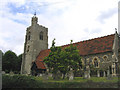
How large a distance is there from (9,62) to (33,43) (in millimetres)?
15011

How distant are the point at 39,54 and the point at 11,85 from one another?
93.1 feet

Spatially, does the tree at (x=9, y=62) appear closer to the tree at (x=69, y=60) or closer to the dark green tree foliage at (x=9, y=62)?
the dark green tree foliage at (x=9, y=62)

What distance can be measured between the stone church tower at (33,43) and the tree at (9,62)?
9618mm

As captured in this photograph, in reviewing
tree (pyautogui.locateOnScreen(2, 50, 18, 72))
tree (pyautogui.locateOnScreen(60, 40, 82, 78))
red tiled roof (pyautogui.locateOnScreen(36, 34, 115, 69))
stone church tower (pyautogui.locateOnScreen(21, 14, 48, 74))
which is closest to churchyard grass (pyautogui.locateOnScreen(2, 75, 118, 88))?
tree (pyautogui.locateOnScreen(60, 40, 82, 78))

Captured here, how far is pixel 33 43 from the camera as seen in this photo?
43625 mm

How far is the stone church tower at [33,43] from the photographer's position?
4334cm

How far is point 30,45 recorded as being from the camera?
44219 millimetres

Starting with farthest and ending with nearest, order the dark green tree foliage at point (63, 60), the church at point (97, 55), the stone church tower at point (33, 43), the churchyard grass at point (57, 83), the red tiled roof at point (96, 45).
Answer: the stone church tower at point (33, 43) → the red tiled roof at point (96, 45) → the church at point (97, 55) → the dark green tree foliage at point (63, 60) → the churchyard grass at point (57, 83)

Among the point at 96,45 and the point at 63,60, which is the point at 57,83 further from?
the point at 96,45

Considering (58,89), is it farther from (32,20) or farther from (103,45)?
(32,20)

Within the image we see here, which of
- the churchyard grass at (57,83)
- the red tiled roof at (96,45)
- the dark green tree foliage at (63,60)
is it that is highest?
the red tiled roof at (96,45)

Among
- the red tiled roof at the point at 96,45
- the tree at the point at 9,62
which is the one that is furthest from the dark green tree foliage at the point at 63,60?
the tree at the point at 9,62

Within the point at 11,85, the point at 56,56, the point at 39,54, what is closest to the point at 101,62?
the point at 56,56

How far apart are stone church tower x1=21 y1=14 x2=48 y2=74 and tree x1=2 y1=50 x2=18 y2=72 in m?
9.62
